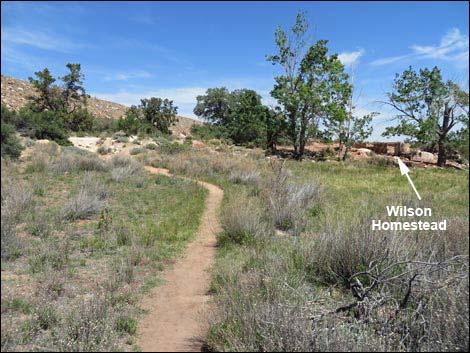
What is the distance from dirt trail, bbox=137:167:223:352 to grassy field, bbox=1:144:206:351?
0.62 ft

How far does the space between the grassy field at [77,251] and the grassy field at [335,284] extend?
1096 millimetres

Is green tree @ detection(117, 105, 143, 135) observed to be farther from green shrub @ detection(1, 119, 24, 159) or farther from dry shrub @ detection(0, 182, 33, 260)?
green shrub @ detection(1, 119, 24, 159)

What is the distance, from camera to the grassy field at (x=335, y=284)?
297 centimetres

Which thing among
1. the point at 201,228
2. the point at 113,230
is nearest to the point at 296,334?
the point at 113,230

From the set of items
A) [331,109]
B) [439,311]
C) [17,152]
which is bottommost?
[439,311]

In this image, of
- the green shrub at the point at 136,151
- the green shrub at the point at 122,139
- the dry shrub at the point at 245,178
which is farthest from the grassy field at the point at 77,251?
the green shrub at the point at 122,139

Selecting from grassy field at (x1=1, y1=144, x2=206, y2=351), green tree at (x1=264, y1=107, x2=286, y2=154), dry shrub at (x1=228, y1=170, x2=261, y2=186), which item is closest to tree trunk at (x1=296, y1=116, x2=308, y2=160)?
green tree at (x1=264, y1=107, x2=286, y2=154)

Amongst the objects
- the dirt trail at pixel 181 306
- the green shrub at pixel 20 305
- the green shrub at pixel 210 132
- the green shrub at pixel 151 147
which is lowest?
the dirt trail at pixel 181 306

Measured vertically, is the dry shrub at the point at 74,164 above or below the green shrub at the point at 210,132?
below

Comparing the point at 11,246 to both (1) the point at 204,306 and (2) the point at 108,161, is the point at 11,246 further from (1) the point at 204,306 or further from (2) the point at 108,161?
(2) the point at 108,161

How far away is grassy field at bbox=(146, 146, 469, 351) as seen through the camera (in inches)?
117

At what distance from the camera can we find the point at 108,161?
15.2 meters

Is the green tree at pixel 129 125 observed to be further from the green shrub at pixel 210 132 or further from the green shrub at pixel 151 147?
the green shrub at pixel 210 132

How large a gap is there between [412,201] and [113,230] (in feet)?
21.9
